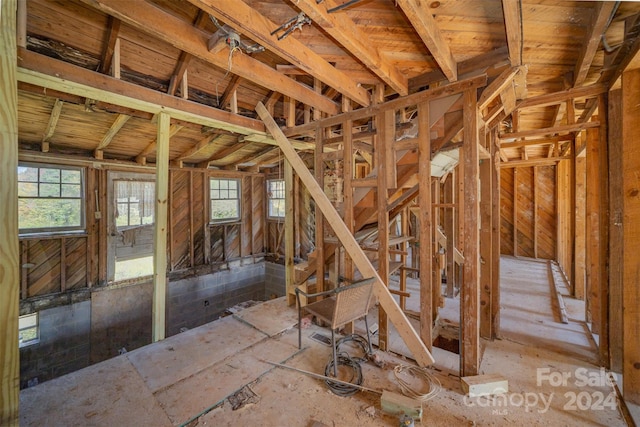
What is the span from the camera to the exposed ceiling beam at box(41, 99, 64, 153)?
9.42 ft

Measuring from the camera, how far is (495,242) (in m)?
2.83

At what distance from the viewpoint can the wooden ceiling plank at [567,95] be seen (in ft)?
7.06

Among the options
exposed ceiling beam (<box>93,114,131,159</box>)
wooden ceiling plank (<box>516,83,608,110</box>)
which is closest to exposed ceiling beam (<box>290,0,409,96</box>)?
wooden ceiling plank (<box>516,83,608,110</box>)

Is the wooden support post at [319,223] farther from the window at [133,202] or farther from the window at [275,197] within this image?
the window at [275,197]

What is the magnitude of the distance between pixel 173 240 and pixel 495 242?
5916 millimetres

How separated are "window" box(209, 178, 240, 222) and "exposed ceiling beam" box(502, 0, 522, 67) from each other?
19.8 feet

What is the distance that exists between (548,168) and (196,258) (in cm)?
911

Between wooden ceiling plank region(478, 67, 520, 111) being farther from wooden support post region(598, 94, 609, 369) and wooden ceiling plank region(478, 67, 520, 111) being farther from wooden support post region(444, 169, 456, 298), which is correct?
wooden support post region(444, 169, 456, 298)

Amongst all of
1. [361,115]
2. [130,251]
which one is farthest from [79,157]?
[361,115]

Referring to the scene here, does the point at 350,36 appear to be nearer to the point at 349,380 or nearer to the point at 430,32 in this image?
the point at 430,32

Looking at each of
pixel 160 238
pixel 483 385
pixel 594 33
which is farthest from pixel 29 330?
pixel 594 33

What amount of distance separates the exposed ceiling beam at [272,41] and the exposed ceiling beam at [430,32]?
751 millimetres

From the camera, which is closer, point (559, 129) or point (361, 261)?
point (361, 261)

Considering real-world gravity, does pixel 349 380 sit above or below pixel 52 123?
below
